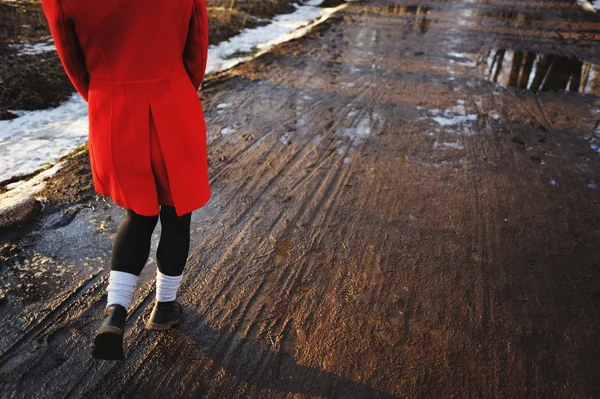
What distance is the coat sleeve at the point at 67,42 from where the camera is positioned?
1.50 metres

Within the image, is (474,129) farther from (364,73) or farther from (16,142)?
(16,142)

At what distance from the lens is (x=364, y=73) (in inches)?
260

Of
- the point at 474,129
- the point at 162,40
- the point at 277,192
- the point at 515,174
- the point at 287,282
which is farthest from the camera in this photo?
the point at 474,129

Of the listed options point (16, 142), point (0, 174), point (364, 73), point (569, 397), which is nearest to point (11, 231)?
point (0, 174)

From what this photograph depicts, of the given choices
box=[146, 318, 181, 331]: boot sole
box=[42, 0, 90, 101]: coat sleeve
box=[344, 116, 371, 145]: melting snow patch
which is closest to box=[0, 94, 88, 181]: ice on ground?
box=[146, 318, 181, 331]: boot sole

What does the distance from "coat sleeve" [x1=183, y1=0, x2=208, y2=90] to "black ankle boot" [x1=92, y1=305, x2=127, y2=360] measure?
3.80 feet

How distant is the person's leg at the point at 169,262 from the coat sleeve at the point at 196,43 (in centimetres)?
66

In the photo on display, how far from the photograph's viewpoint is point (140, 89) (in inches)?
65.4

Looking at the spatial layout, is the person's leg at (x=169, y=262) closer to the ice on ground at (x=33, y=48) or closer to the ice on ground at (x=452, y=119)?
the ice on ground at (x=452, y=119)

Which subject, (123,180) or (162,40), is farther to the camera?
(123,180)

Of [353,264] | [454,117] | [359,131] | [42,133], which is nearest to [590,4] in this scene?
[454,117]

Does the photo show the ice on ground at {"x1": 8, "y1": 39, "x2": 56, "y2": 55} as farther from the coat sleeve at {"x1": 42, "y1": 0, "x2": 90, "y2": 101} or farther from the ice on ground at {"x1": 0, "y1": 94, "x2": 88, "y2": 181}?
the coat sleeve at {"x1": 42, "y1": 0, "x2": 90, "y2": 101}

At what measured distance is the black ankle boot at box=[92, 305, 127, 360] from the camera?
1818 millimetres

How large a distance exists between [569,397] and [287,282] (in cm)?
160
